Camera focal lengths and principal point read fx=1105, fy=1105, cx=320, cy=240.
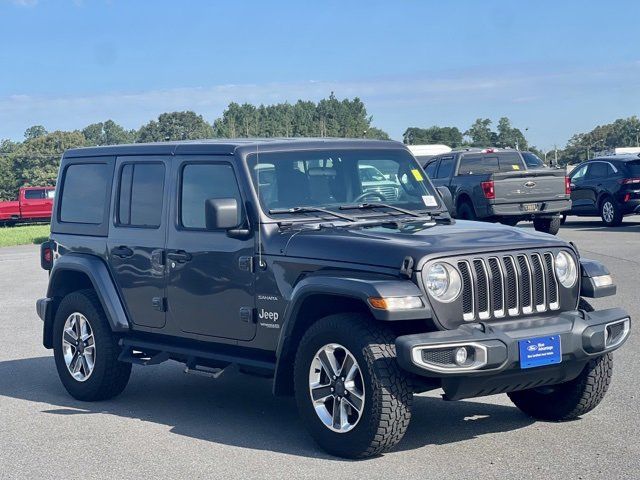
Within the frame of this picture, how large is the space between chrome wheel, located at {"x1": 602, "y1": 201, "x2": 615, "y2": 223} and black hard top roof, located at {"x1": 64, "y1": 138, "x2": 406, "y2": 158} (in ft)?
61.5

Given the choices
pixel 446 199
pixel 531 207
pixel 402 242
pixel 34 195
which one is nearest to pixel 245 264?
pixel 402 242

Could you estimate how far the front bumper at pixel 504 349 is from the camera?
605 cm

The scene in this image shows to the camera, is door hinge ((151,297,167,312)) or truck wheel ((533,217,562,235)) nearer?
door hinge ((151,297,167,312))

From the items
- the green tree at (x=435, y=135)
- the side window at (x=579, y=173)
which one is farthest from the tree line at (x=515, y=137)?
the side window at (x=579, y=173)

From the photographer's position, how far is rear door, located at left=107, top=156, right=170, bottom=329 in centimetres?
809

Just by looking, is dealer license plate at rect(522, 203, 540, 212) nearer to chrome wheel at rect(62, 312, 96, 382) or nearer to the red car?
chrome wheel at rect(62, 312, 96, 382)

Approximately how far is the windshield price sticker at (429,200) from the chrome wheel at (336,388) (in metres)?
1.86

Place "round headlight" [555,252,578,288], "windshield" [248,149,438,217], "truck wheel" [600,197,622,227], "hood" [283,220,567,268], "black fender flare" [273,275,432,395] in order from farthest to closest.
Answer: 1. "truck wheel" [600,197,622,227]
2. "windshield" [248,149,438,217]
3. "round headlight" [555,252,578,288]
4. "hood" [283,220,567,268]
5. "black fender flare" [273,275,432,395]

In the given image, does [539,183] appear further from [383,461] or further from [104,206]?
[383,461]

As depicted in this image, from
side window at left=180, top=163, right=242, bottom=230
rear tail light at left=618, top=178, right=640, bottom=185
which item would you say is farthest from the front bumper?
rear tail light at left=618, top=178, right=640, bottom=185

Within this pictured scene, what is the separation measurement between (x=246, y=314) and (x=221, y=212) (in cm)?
70

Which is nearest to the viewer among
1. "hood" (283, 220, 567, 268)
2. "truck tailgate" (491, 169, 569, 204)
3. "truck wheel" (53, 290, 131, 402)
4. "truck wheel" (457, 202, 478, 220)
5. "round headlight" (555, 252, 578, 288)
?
"hood" (283, 220, 567, 268)

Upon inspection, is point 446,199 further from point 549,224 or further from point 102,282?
point 549,224

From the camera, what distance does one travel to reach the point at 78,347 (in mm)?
8789
